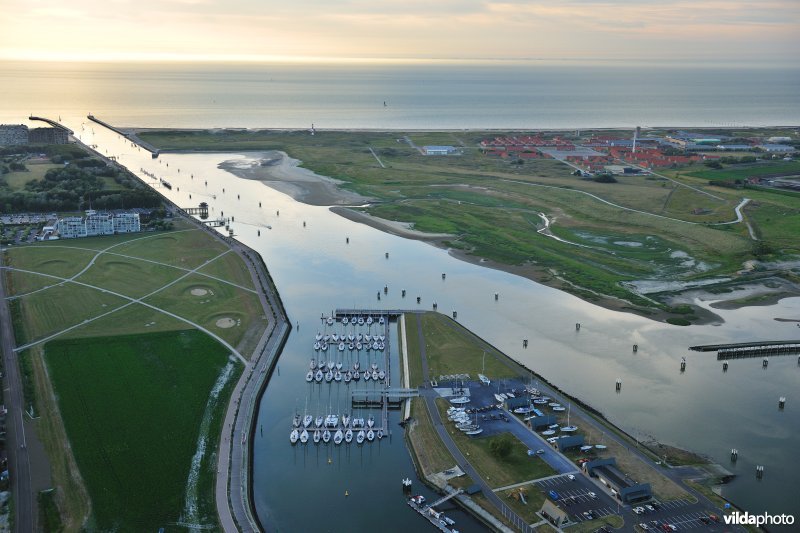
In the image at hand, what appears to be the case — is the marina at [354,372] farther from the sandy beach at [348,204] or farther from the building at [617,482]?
the sandy beach at [348,204]

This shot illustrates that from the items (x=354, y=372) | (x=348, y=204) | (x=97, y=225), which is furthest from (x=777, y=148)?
(x=97, y=225)

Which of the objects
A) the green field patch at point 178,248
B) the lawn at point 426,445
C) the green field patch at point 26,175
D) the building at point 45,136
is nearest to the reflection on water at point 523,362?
the lawn at point 426,445

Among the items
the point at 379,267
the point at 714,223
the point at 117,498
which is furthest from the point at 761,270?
the point at 117,498

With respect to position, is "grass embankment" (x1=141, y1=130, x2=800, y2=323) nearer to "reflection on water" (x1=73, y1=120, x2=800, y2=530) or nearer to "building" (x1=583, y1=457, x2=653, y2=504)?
"reflection on water" (x1=73, y1=120, x2=800, y2=530)

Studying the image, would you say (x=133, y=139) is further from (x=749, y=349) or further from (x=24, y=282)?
(x=749, y=349)

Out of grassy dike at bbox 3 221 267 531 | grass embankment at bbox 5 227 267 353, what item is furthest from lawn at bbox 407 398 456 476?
grass embankment at bbox 5 227 267 353

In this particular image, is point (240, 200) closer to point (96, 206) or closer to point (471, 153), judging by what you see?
point (96, 206)
